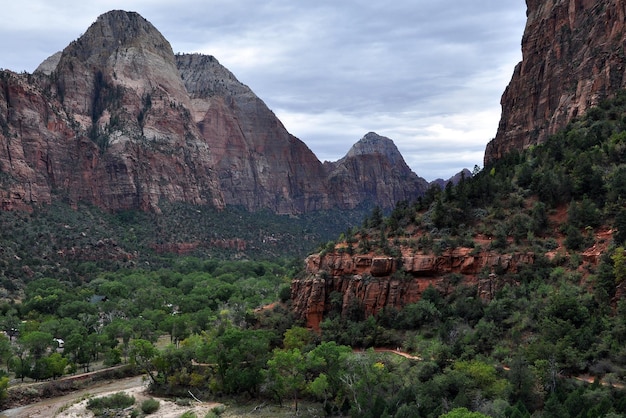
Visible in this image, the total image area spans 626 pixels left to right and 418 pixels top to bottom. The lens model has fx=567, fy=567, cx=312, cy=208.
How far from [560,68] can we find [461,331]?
2259 inches

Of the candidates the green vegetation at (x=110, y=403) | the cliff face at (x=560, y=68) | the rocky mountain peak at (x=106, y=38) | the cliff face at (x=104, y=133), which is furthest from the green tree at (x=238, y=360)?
the rocky mountain peak at (x=106, y=38)

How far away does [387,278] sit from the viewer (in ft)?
186

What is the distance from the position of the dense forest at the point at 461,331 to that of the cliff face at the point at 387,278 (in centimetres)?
103

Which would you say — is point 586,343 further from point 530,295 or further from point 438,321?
point 438,321

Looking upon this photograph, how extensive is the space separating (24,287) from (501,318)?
270 ft

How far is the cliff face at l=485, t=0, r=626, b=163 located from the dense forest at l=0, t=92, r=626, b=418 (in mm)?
8956

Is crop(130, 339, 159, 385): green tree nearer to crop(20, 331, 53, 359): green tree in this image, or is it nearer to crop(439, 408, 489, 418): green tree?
crop(20, 331, 53, 359): green tree

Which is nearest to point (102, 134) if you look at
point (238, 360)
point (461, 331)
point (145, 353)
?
point (145, 353)

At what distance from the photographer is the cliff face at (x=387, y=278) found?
5275cm

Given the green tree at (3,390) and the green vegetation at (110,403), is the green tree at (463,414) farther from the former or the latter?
the green tree at (3,390)

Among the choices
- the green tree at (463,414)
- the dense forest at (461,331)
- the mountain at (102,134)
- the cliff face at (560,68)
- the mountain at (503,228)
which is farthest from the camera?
the mountain at (102,134)

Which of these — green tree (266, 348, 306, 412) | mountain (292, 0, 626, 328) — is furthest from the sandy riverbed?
mountain (292, 0, 626, 328)

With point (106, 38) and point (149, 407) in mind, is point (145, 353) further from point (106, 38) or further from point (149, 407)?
point (106, 38)

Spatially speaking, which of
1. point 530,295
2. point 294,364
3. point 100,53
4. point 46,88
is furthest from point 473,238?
point 100,53
